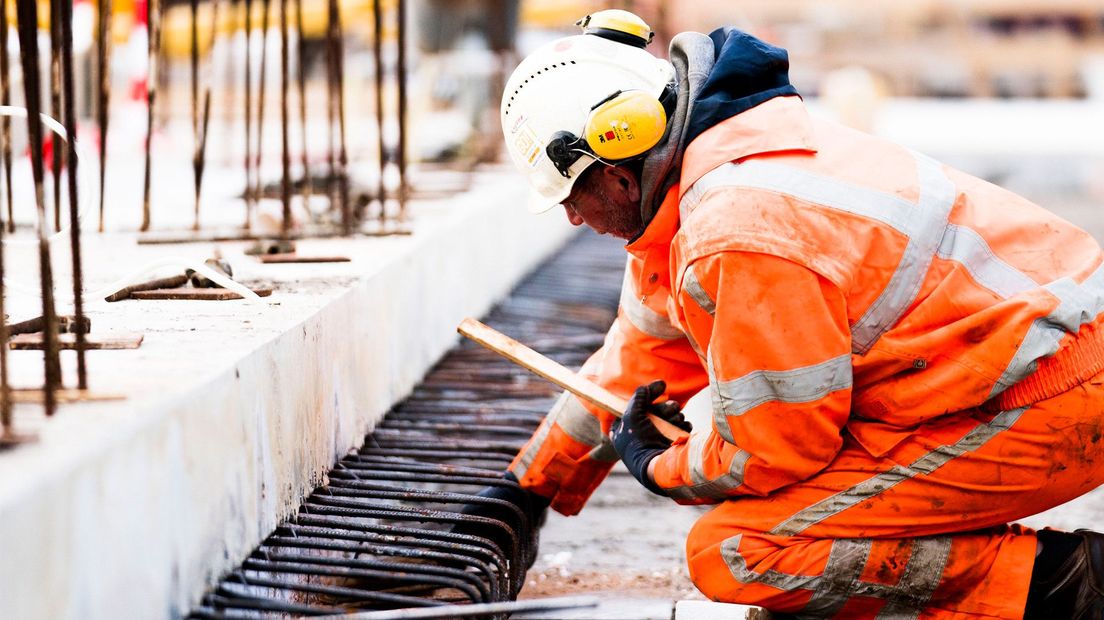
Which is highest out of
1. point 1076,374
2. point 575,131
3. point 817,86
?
point 575,131

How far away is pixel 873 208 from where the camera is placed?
2924 mm

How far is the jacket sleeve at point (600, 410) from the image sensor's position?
367 cm

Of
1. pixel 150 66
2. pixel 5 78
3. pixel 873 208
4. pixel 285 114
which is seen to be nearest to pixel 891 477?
pixel 873 208

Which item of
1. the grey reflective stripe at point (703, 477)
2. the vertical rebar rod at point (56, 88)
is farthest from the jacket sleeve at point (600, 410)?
the vertical rebar rod at point (56, 88)

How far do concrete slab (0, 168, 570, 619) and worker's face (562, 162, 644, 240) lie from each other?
815mm

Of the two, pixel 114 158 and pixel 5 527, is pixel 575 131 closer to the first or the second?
pixel 5 527

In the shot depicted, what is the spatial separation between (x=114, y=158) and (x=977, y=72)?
58.3ft

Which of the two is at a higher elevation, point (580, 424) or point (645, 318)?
point (645, 318)

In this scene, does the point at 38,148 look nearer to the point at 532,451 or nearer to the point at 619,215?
the point at 619,215

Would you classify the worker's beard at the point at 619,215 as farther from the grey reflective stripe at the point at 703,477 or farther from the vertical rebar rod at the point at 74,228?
the vertical rebar rod at the point at 74,228

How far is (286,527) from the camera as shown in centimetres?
326

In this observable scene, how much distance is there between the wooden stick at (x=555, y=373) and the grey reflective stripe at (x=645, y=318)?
0.68 ft

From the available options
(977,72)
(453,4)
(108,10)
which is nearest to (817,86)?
(977,72)

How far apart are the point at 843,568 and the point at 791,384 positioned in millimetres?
532
